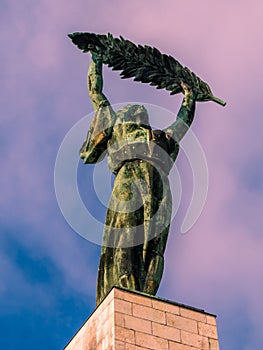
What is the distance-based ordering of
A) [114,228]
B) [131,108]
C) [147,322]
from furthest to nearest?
[131,108] → [114,228] → [147,322]

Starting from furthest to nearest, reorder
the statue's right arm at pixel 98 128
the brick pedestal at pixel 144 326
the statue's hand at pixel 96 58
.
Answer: the statue's hand at pixel 96 58
the statue's right arm at pixel 98 128
the brick pedestal at pixel 144 326

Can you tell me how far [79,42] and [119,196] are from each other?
3.62m

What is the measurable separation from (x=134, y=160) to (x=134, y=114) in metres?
1.13

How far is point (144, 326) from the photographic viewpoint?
13.0 m

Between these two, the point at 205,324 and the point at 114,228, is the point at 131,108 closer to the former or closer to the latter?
the point at 114,228

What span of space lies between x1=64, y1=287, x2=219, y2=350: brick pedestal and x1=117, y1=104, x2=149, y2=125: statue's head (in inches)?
156

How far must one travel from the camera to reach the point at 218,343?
1353cm

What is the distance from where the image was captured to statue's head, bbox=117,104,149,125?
16.1 meters

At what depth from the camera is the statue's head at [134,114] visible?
16062 millimetres

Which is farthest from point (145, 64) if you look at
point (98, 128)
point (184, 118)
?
point (98, 128)

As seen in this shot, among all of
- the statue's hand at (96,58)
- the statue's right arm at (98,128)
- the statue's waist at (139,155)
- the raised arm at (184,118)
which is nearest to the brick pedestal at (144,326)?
the statue's waist at (139,155)

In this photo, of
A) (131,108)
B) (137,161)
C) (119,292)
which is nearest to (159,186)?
(137,161)

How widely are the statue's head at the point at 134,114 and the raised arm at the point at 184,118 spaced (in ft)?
1.65

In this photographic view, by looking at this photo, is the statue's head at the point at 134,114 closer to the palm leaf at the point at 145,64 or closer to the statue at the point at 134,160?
the statue at the point at 134,160
